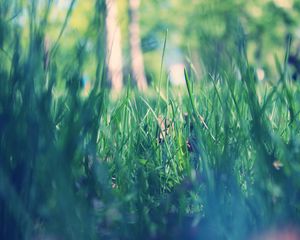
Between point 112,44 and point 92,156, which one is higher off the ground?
point 112,44

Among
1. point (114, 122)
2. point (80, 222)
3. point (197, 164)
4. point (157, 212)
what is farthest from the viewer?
point (114, 122)

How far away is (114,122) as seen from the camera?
1.06m

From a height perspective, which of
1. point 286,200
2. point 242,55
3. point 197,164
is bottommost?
point 197,164

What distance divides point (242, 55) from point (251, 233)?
28 centimetres

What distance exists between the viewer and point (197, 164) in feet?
3.02

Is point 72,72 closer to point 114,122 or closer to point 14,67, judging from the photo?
point 14,67

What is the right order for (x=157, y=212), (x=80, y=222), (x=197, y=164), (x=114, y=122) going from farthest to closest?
(x=114, y=122)
(x=197, y=164)
(x=157, y=212)
(x=80, y=222)

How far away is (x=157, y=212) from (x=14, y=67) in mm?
306

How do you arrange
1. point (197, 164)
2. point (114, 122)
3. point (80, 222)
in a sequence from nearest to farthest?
point (80, 222) → point (197, 164) → point (114, 122)

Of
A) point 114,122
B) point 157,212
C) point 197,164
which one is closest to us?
point 157,212

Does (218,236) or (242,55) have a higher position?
(242,55)

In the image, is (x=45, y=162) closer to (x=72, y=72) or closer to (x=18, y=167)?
(x=18, y=167)

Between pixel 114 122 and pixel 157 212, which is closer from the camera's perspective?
pixel 157 212

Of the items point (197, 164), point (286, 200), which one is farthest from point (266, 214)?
point (197, 164)
